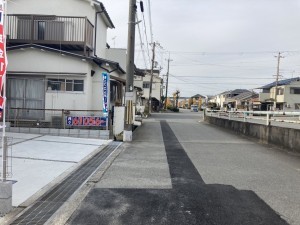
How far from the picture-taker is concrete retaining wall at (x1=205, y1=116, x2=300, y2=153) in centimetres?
1042

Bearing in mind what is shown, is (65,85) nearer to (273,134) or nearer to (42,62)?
(42,62)

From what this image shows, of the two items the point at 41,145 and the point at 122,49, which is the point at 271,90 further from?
the point at 41,145

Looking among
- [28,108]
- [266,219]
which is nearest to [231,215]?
[266,219]

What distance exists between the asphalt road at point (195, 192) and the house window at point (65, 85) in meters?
7.02

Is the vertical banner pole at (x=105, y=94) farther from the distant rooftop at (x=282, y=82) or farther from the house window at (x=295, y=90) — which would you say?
the distant rooftop at (x=282, y=82)

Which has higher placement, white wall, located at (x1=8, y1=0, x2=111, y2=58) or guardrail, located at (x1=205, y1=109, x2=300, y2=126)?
white wall, located at (x1=8, y1=0, x2=111, y2=58)

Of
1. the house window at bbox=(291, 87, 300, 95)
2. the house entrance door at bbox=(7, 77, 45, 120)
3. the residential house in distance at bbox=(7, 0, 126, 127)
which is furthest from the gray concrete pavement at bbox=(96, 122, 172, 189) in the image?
the house window at bbox=(291, 87, 300, 95)

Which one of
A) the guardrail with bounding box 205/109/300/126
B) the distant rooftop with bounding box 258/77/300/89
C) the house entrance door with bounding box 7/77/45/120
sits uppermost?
the distant rooftop with bounding box 258/77/300/89

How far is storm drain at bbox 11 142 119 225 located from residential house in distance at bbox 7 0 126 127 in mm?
6386

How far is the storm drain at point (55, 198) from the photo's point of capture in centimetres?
446

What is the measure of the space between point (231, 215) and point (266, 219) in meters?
0.49

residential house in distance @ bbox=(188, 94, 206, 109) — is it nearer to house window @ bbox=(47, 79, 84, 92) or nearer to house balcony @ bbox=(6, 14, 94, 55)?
house balcony @ bbox=(6, 14, 94, 55)

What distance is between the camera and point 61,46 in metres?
17.5

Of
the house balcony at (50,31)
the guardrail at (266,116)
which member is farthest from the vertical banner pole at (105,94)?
the guardrail at (266,116)
